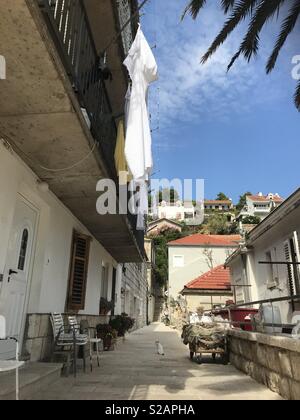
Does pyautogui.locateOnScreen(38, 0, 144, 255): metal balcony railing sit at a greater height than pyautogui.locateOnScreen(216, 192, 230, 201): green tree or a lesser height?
lesser

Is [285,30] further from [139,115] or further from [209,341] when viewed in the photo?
[209,341]

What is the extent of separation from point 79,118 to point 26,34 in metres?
1.29

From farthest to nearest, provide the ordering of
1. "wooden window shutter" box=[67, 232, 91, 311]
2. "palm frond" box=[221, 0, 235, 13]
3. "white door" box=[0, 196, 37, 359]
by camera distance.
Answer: "wooden window shutter" box=[67, 232, 91, 311], "palm frond" box=[221, 0, 235, 13], "white door" box=[0, 196, 37, 359]

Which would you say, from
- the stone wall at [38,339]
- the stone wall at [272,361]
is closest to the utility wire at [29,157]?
the stone wall at [38,339]

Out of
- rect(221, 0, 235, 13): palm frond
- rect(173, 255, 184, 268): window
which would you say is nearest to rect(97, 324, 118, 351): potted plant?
rect(221, 0, 235, 13): palm frond

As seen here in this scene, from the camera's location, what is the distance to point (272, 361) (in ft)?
15.1

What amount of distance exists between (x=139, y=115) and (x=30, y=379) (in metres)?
3.82

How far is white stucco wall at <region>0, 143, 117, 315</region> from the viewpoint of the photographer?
4.56 m

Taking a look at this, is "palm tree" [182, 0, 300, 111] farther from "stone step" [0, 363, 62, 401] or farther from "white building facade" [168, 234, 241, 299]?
"white building facade" [168, 234, 241, 299]

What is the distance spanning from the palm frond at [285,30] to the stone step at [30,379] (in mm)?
7804

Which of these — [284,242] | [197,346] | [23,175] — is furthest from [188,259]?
[23,175]

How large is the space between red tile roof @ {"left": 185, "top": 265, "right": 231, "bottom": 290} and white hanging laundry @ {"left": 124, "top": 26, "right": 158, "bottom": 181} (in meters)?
12.8

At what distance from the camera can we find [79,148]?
4711 millimetres

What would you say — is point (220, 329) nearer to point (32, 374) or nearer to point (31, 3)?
point (32, 374)
